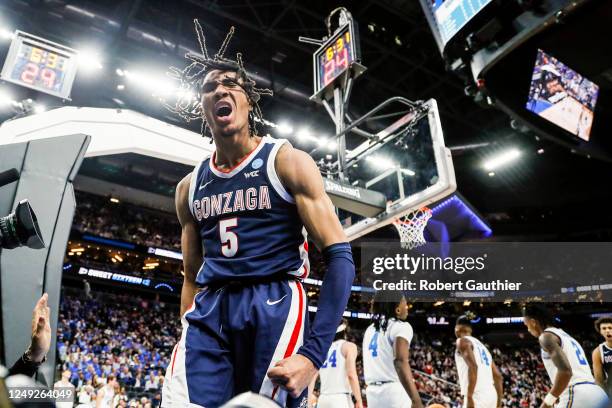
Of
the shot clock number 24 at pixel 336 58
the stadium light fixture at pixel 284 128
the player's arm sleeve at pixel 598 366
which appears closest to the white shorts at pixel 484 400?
the player's arm sleeve at pixel 598 366

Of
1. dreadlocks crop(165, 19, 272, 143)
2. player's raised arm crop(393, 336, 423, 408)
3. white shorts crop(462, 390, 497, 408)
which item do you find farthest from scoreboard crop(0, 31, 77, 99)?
white shorts crop(462, 390, 497, 408)

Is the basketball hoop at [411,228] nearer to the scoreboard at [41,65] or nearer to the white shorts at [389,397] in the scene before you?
the white shorts at [389,397]

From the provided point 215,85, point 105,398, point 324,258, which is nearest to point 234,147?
point 215,85

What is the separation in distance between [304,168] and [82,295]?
2096 centimetres

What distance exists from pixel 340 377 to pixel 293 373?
15.2 ft

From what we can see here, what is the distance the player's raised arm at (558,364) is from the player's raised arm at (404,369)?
1.35m

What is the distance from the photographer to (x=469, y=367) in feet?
19.7

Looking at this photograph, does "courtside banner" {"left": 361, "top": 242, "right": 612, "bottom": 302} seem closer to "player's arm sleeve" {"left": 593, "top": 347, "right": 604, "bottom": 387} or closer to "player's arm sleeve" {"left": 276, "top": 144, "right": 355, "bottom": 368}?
"player's arm sleeve" {"left": 593, "top": 347, "right": 604, "bottom": 387}

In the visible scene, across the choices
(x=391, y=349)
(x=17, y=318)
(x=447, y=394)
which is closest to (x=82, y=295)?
(x=447, y=394)

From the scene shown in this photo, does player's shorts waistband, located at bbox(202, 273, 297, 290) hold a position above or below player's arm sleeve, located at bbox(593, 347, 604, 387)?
above

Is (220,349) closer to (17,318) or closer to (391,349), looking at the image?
(17,318)

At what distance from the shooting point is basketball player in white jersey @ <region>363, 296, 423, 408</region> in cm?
525

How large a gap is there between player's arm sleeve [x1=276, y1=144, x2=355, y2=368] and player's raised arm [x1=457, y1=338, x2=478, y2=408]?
4.93 metres

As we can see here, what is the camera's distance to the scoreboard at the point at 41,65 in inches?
264
